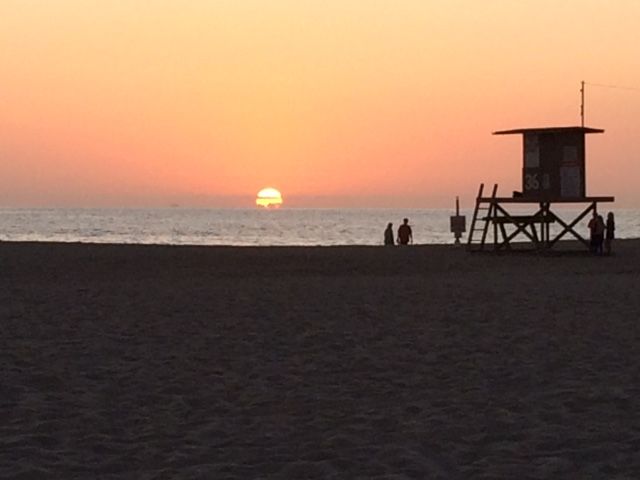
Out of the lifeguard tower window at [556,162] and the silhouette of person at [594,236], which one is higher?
the lifeguard tower window at [556,162]

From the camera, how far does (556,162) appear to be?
106 ft

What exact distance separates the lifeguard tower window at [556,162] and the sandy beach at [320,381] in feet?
41.0

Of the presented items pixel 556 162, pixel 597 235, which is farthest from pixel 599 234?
pixel 556 162

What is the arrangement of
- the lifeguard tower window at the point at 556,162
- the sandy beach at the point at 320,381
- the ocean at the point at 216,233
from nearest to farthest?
the sandy beach at the point at 320,381 → the lifeguard tower window at the point at 556,162 → the ocean at the point at 216,233

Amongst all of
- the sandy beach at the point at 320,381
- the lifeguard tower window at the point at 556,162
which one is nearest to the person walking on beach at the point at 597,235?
the lifeguard tower window at the point at 556,162

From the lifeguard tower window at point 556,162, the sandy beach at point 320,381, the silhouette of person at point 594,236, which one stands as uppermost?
the lifeguard tower window at point 556,162

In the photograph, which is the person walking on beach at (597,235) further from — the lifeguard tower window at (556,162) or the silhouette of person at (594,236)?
the lifeguard tower window at (556,162)

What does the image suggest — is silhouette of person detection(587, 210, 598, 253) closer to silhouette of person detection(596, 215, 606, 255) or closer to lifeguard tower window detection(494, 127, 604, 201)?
silhouette of person detection(596, 215, 606, 255)

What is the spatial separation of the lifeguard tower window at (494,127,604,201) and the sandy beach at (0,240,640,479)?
1251 centimetres

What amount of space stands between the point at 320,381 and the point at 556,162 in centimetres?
2387

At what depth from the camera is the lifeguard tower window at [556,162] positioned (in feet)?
→ 105

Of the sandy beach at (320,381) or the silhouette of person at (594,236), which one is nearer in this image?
the sandy beach at (320,381)

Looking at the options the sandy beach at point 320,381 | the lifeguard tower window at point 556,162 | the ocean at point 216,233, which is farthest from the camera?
the ocean at point 216,233

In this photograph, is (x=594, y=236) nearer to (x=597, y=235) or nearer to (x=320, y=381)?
(x=597, y=235)
